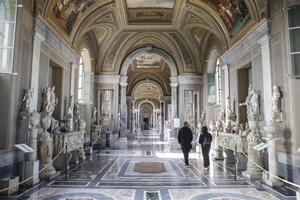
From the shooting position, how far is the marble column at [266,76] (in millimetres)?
8188

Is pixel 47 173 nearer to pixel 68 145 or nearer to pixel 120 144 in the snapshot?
pixel 68 145

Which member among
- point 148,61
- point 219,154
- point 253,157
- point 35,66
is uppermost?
point 148,61

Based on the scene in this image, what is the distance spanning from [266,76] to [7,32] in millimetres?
7853

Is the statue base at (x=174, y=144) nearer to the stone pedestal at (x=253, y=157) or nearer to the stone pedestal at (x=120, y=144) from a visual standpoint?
the stone pedestal at (x=120, y=144)

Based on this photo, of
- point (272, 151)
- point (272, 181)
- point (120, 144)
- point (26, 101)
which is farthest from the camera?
point (120, 144)

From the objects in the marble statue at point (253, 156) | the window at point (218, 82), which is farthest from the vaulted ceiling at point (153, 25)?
the marble statue at point (253, 156)

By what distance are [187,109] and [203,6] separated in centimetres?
754

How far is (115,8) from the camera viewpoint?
42.7 feet

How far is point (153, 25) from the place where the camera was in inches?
616

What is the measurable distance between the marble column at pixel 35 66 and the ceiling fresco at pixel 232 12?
24.2 feet

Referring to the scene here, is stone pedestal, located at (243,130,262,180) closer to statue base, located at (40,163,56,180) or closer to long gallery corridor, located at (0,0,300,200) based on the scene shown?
long gallery corridor, located at (0,0,300,200)

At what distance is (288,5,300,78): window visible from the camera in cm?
694

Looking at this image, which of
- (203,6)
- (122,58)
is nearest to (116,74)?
(122,58)

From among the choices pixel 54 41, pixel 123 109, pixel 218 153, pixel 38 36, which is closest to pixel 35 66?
pixel 38 36
